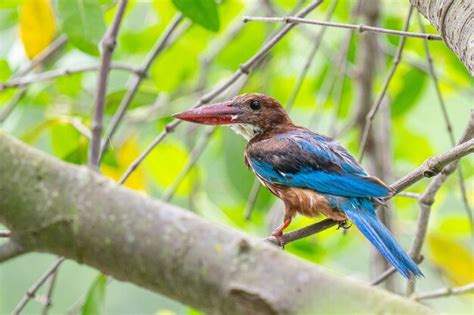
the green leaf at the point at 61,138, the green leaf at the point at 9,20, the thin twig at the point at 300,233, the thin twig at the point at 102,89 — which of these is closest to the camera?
the thin twig at the point at 300,233

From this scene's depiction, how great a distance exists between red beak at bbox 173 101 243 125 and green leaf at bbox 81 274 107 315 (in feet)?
2.04

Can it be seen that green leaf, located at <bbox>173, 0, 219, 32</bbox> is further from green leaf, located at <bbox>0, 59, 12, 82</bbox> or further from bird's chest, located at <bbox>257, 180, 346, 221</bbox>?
green leaf, located at <bbox>0, 59, 12, 82</bbox>

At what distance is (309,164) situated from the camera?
3.12m

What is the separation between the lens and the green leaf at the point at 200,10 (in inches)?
116

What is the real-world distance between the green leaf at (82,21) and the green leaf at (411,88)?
198cm

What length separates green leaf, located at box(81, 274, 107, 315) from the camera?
291 centimetres

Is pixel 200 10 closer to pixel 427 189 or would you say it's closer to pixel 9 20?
pixel 427 189

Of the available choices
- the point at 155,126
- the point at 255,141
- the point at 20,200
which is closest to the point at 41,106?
the point at 155,126

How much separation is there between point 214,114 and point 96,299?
0.86 m

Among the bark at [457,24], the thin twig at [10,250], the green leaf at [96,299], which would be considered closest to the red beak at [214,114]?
the green leaf at [96,299]

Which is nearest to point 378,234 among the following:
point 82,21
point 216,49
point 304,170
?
point 304,170

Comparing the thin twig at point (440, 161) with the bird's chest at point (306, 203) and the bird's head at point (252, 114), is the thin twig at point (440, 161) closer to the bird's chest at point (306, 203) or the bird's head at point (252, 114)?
the bird's chest at point (306, 203)

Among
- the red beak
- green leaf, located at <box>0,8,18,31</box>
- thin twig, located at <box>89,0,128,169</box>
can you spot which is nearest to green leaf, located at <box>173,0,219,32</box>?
thin twig, located at <box>89,0,128,169</box>

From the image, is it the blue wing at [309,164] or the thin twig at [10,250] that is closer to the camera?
the thin twig at [10,250]
